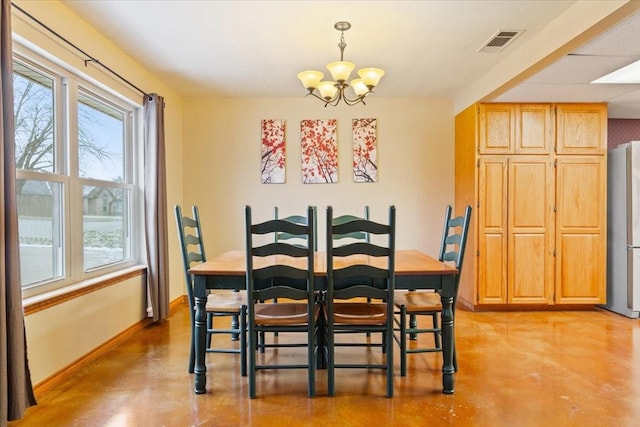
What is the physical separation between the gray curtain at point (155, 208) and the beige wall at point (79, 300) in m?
0.12

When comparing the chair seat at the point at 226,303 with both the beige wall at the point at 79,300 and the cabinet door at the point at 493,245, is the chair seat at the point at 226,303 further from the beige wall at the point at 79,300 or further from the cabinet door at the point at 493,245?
the cabinet door at the point at 493,245

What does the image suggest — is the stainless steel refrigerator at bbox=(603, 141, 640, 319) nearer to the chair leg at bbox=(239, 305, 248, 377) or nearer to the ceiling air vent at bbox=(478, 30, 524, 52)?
the ceiling air vent at bbox=(478, 30, 524, 52)

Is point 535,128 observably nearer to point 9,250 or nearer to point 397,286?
point 397,286

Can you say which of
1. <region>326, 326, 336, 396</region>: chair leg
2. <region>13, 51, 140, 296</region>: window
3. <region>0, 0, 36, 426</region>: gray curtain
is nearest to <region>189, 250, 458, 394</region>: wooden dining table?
<region>326, 326, 336, 396</region>: chair leg

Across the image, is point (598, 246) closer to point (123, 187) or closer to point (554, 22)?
point (554, 22)

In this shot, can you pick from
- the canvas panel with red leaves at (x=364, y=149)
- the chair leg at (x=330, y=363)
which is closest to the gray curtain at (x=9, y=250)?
the chair leg at (x=330, y=363)

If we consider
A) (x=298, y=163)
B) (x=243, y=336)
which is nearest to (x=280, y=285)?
(x=243, y=336)

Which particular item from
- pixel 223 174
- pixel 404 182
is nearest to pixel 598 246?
pixel 404 182

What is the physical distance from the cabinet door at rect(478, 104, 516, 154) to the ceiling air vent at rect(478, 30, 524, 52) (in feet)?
3.06

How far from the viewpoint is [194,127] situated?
494 centimetres

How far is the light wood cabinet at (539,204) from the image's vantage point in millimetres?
4246

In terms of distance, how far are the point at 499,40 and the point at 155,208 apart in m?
3.27

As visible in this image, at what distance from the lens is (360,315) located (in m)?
2.45

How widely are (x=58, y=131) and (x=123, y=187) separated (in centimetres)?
94
